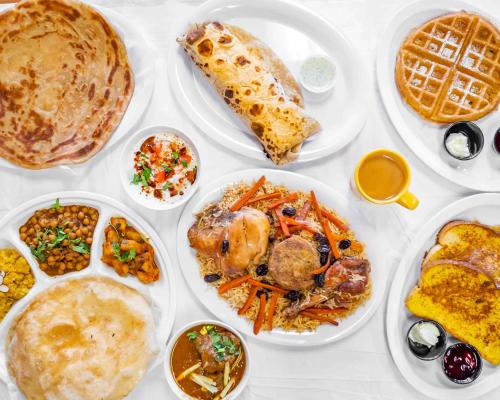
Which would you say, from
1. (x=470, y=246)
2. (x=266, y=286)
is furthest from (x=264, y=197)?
(x=470, y=246)

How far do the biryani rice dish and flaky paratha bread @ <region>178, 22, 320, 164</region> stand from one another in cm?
37

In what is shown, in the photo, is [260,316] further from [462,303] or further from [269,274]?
[462,303]

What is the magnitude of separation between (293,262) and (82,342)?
1580mm

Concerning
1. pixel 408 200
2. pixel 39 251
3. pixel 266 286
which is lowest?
pixel 39 251

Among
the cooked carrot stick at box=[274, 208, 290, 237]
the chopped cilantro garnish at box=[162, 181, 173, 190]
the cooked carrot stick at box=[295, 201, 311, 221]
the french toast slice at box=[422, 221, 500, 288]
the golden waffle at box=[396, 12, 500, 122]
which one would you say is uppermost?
the golden waffle at box=[396, 12, 500, 122]

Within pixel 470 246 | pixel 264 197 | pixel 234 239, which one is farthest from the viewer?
pixel 470 246

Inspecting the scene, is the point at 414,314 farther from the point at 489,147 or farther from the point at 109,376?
the point at 109,376

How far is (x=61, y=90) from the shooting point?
4023 mm

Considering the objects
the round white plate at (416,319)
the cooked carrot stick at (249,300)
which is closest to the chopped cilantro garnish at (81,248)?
the cooked carrot stick at (249,300)

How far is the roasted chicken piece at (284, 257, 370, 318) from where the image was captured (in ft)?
12.9

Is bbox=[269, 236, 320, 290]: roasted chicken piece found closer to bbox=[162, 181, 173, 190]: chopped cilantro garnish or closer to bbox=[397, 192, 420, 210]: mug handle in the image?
bbox=[397, 192, 420, 210]: mug handle

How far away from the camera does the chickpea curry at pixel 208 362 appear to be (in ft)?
13.1

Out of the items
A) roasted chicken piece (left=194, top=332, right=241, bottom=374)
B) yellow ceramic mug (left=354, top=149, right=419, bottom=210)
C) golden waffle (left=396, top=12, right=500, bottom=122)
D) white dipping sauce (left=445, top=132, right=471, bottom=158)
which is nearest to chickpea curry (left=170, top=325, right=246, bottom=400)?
roasted chicken piece (left=194, top=332, right=241, bottom=374)

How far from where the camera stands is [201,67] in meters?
3.94
